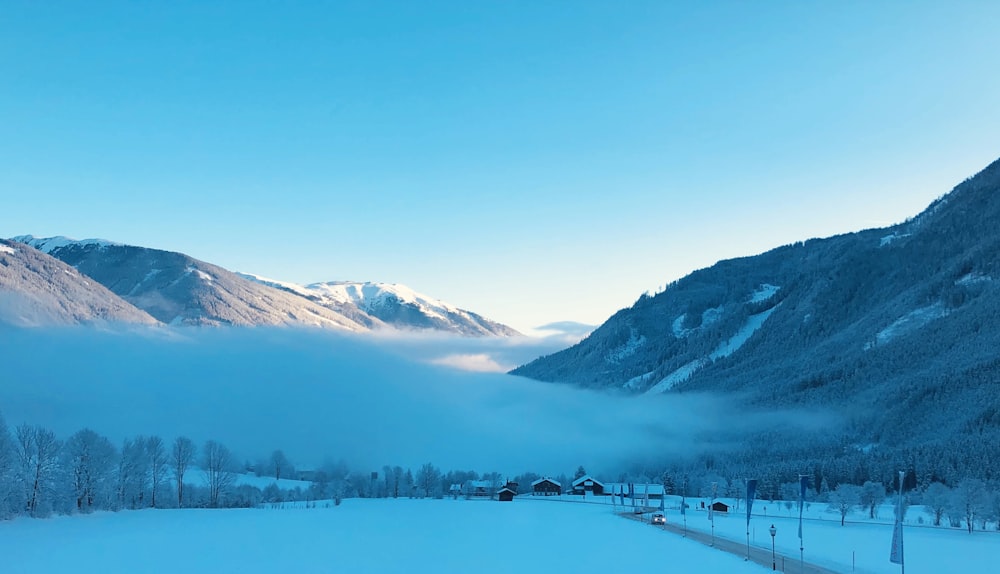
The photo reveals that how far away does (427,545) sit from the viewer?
80688 mm

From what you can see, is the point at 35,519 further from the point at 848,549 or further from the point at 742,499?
the point at 742,499

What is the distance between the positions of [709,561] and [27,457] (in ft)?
333

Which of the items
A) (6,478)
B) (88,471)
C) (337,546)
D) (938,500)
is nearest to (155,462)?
(88,471)

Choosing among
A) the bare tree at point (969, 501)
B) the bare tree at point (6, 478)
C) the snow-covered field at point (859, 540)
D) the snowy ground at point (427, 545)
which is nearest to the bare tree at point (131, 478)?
the snowy ground at point (427, 545)

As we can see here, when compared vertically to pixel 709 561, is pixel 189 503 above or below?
below

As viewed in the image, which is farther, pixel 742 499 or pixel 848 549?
pixel 742 499

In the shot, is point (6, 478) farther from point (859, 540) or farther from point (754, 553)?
point (859, 540)

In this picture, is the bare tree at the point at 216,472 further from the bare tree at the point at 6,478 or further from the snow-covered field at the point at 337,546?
the bare tree at the point at 6,478

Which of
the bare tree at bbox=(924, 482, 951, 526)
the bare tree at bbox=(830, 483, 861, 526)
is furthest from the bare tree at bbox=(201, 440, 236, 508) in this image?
the bare tree at bbox=(924, 482, 951, 526)

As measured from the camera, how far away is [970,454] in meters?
157

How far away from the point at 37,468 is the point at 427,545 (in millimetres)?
66889

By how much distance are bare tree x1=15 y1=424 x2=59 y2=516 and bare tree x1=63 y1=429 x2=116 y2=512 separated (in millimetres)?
2874

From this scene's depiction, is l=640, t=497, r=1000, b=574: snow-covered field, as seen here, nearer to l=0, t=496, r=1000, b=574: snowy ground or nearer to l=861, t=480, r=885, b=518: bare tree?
l=0, t=496, r=1000, b=574: snowy ground

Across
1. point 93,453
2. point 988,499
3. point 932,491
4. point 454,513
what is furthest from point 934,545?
point 93,453
